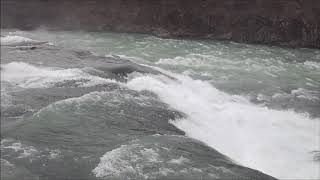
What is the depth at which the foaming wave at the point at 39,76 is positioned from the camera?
8344 mm

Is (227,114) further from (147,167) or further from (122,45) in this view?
(122,45)

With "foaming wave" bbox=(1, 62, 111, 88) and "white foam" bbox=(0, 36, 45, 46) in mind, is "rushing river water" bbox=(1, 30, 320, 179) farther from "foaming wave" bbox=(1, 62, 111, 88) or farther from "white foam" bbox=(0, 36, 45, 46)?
"white foam" bbox=(0, 36, 45, 46)

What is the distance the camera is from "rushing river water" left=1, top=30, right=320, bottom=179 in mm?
5730

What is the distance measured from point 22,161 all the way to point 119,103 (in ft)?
8.44

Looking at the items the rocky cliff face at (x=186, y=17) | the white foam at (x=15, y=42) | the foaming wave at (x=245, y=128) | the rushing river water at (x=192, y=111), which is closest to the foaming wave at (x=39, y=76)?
the rushing river water at (x=192, y=111)

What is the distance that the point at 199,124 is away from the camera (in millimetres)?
7504

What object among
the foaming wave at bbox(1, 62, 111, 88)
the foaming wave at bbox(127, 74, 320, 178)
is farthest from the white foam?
the foaming wave at bbox(127, 74, 320, 178)

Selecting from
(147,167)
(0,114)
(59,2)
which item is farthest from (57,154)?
(59,2)

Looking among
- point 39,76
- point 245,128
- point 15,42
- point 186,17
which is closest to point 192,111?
point 245,128

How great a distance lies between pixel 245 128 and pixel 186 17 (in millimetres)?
11421

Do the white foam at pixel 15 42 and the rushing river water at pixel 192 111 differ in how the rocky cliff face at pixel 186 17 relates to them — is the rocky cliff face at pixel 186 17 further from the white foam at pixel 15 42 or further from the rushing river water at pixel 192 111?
the white foam at pixel 15 42

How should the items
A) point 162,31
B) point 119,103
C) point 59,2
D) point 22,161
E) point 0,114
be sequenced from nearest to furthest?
1. point 22,161
2. point 0,114
3. point 119,103
4. point 162,31
5. point 59,2

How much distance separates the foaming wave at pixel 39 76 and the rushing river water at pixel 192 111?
0.02 m

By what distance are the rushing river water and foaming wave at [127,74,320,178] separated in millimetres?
16
